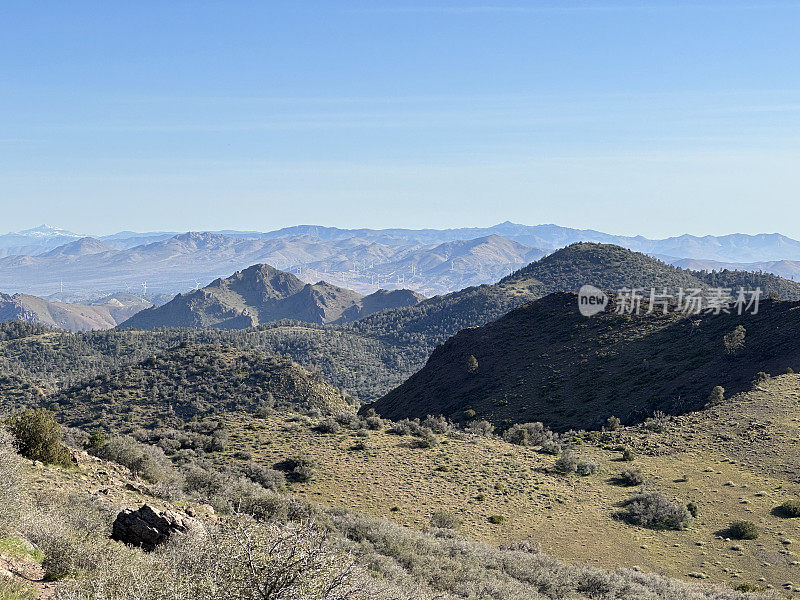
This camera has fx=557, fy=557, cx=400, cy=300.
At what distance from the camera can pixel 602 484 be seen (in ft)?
104

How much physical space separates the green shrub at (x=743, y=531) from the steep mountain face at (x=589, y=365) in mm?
18866

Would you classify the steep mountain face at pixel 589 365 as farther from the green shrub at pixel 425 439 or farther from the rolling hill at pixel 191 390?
the green shrub at pixel 425 439

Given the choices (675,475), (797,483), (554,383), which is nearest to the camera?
(797,483)

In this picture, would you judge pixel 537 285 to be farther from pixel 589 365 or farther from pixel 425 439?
pixel 425 439

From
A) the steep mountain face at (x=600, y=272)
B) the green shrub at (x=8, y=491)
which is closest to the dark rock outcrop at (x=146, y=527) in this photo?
the green shrub at (x=8, y=491)

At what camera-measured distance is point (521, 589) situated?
16172 mm

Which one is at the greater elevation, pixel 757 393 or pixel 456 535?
pixel 757 393

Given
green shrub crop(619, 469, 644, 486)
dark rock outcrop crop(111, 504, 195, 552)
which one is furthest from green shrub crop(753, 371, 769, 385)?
dark rock outcrop crop(111, 504, 195, 552)

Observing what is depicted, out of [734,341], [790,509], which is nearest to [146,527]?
[790,509]

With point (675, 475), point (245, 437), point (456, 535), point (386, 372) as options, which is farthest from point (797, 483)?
→ point (386, 372)

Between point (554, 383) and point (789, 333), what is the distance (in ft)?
69.6

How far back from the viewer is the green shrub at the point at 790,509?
26.5 m

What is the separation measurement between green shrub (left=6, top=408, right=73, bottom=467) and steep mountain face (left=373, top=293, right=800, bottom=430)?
125 feet

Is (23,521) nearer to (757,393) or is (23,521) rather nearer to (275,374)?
(757,393)
